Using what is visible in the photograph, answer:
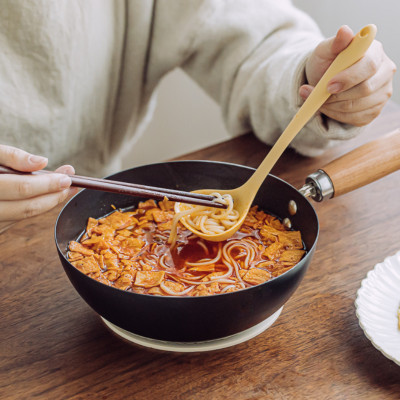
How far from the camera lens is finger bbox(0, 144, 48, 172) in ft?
2.98

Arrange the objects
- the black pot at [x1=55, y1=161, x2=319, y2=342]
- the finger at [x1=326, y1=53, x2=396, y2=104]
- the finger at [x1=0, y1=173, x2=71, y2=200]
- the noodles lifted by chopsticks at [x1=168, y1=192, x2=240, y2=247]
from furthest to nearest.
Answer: the finger at [x1=326, y1=53, x2=396, y2=104]
the noodles lifted by chopsticks at [x1=168, y1=192, x2=240, y2=247]
the finger at [x1=0, y1=173, x2=71, y2=200]
the black pot at [x1=55, y1=161, x2=319, y2=342]

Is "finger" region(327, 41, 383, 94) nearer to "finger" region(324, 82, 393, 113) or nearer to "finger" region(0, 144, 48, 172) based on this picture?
"finger" region(324, 82, 393, 113)

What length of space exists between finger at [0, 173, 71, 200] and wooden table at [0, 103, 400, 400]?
278 mm

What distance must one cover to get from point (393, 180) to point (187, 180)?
2.03 ft

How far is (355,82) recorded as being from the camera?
1153 mm

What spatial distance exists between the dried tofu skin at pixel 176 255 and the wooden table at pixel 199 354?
96 millimetres

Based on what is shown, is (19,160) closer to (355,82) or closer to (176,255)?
(176,255)

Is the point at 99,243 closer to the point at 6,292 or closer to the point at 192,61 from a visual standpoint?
the point at 6,292

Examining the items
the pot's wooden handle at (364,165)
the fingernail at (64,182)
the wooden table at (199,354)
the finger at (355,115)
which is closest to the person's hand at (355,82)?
the finger at (355,115)

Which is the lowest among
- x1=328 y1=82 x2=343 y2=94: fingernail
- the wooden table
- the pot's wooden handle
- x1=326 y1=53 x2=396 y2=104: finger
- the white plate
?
the wooden table

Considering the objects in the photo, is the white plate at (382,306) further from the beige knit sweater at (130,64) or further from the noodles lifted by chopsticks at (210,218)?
the beige knit sweater at (130,64)

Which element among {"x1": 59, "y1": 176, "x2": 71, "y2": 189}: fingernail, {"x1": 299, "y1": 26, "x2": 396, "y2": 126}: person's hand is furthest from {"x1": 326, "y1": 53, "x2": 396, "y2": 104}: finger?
{"x1": 59, "y1": 176, "x2": 71, "y2": 189}: fingernail

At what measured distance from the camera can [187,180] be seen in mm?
1279

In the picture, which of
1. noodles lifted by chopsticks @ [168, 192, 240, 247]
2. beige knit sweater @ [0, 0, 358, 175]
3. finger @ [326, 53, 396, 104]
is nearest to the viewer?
noodles lifted by chopsticks @ [168, 192, 240, 247]
